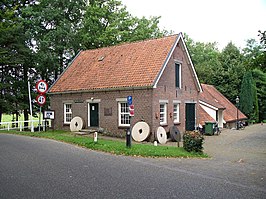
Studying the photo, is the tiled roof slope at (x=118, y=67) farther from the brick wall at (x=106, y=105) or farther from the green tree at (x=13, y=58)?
the green tree at (x=13, y=58)

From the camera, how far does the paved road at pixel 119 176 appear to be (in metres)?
6.70

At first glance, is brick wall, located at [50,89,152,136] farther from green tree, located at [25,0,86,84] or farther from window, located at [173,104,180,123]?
green tree, located at [25,0,86,84]

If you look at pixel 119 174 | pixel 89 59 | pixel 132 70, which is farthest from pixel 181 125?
pixel 119 174

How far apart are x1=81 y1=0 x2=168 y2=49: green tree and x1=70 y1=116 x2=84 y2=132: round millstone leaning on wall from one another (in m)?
12.1

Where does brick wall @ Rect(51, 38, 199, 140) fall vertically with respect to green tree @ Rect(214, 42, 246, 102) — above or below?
below

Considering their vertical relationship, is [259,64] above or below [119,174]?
above

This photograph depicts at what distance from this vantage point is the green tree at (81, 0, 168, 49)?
3139 centimetres

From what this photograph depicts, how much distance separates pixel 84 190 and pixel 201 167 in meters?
5.18

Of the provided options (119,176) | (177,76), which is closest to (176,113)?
(177,76)

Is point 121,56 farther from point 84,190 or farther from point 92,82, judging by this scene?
point 84,190

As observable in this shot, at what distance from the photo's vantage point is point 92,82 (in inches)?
853

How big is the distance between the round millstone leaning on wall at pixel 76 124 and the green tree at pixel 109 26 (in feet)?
39.6

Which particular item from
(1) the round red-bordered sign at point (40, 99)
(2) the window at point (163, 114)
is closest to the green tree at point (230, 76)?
(2) the window at point (163, 114)

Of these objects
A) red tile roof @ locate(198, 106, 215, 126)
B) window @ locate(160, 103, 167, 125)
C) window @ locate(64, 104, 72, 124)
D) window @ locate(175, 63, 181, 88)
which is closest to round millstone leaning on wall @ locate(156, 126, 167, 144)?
window @ locate(160, 103, 167, 125)
